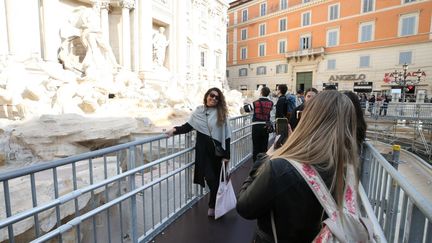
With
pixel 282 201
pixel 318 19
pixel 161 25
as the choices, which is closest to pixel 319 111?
pixel 282 201

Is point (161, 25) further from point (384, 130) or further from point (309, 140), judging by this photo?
point (309, 140)

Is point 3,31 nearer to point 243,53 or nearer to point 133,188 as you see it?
point 133,188

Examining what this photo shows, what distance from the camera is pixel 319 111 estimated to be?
1.14 m

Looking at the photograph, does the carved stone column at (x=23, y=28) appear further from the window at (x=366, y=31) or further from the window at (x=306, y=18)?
the window at (x=366, y=31)

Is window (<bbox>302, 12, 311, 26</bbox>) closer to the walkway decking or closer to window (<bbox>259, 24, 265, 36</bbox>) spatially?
window (<bbox>259, 24, 265, 36</bbox>)

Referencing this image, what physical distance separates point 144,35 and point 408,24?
26.7 meters

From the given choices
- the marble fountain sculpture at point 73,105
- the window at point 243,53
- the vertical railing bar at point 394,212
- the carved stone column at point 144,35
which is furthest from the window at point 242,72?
the vertical railing bar at point 394,212

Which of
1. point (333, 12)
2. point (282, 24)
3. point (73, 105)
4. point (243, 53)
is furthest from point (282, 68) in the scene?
point (73, 105)

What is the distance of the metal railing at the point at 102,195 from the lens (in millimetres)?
2096

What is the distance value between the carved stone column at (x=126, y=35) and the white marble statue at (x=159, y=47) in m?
3.06

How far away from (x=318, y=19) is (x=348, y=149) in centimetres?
3730

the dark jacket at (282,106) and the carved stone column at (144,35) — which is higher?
the carved stone column at (144,35)

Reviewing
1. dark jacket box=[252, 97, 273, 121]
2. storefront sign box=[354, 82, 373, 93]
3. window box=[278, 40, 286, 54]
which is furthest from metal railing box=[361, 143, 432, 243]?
window box=[278, 40, 286, 54]

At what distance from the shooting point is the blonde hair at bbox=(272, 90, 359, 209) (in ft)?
3.53
